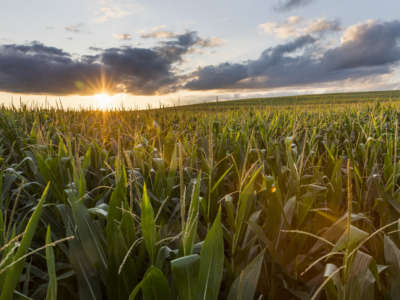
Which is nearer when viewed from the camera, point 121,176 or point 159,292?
point 159,292

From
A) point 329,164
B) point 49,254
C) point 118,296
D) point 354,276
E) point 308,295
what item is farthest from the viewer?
point 329,164

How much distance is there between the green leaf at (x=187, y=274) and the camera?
0.81 meters

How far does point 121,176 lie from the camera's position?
146 cm

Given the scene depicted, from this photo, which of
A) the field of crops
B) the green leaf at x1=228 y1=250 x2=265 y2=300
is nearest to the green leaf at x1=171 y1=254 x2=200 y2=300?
the field of crops

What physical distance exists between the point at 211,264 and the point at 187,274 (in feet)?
0.28

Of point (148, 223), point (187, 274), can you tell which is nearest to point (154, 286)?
point (187, 274)

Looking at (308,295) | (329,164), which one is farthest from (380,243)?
(329,164)

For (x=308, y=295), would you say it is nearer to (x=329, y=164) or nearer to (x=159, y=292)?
(x=159, y=292)

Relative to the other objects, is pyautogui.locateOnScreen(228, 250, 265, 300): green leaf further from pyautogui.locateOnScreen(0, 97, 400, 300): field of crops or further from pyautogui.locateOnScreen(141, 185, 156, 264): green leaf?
pyautogui.locateOnScreen(141, 185, 156, 264): green leaf

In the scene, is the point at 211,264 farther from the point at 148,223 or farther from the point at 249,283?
the point at 148,223

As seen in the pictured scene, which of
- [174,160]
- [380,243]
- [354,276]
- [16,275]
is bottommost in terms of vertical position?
[380,243]

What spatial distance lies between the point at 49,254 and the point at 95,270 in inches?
16.8

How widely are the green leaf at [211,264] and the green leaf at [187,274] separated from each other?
0.07ft

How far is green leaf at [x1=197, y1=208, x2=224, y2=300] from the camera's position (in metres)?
0.85
